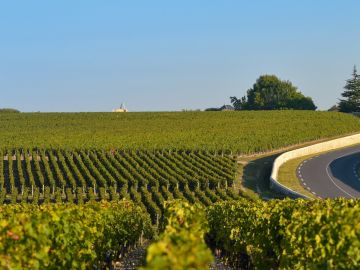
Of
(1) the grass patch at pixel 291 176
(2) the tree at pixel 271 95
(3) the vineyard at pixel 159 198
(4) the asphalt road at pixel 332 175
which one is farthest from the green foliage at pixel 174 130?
(2) the tree at pixel 271 95

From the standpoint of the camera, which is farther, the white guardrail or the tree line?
the tree line

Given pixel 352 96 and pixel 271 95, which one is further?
pixel 271 95

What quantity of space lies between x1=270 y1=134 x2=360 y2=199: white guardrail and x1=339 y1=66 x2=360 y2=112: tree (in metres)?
51.2

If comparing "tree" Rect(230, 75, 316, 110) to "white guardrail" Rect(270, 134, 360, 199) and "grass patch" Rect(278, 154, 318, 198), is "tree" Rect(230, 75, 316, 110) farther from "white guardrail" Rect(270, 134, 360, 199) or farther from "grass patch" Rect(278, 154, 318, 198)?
→ "grass patch" Rect(278, 154, 318, 198)

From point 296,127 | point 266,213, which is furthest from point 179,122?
point 266,213

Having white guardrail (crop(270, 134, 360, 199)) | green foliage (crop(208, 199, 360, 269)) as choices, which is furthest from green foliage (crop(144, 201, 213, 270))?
white guardrail (crop(270, 134, 360, 199))

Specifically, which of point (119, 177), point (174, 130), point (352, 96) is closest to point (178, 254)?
point (119, 177)

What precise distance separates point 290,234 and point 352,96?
13779cm

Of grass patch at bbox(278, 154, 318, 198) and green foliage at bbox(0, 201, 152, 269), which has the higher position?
green foliage at bbox(0, 201, 152, 269)

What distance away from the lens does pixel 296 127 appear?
102 metres

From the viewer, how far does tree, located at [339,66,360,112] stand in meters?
143

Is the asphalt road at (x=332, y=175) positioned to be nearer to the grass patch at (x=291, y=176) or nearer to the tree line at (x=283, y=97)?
the grass patch at (x=291, y=176)

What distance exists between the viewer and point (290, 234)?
58.2ft

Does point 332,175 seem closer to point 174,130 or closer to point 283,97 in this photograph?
point 174,130
